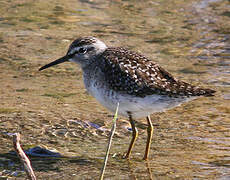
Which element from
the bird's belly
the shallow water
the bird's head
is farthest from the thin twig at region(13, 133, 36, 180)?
the bird's head

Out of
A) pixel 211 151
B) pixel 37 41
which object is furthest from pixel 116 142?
pixel 37 41

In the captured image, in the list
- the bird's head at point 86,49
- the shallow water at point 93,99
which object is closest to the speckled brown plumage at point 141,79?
the bird's head at point 86,49

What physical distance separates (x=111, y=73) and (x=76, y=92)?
293 cm

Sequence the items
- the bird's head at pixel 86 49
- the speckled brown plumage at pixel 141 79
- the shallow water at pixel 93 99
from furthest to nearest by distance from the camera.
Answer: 1. the bird's head at pixel 86 49
2. the shallow water at pixel 93 99
3. the speckled brown plumage at pixel 141 79

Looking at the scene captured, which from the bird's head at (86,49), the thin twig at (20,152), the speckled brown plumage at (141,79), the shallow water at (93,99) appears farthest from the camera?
the bird's head at (86,49)

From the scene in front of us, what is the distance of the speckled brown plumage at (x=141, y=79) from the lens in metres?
8.06

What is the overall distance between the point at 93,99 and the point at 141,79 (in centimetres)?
287

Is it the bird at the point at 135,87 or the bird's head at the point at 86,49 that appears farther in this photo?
the bird's head at the point at 86,49

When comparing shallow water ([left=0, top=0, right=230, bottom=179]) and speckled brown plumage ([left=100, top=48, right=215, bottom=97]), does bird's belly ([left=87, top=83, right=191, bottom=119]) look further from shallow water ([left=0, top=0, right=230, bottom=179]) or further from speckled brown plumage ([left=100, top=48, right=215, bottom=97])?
shallow water ([left=0, top=0, right=230, bottom=179])

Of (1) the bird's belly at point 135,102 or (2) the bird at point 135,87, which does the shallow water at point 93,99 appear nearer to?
(2) the bird at point 135,87

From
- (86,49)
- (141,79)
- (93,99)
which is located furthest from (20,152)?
(93,99)

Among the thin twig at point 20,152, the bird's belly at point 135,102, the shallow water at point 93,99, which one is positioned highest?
the thin twig at point 20,152

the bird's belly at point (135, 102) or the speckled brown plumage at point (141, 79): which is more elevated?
the speckled brown plumage at point (141, 79)

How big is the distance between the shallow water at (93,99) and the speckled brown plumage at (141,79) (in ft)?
3.58
